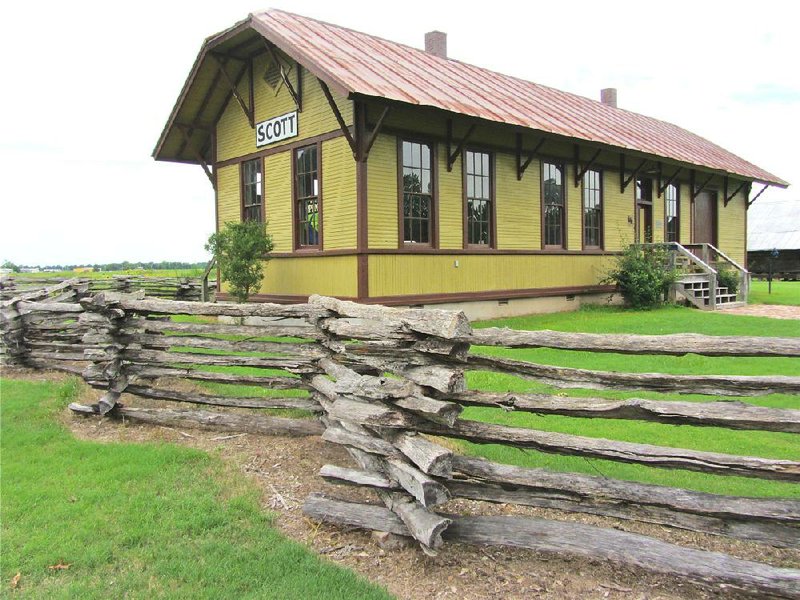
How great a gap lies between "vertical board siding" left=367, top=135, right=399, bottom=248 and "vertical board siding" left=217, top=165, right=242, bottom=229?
5510 millimetres

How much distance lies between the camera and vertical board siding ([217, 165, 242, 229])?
17000 millimetres

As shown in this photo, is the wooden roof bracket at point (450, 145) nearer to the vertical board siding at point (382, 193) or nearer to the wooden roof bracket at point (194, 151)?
the vertical board siding at point (382, 193)

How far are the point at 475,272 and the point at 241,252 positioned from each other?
5.56 m

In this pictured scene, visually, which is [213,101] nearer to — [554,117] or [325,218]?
[325,218]

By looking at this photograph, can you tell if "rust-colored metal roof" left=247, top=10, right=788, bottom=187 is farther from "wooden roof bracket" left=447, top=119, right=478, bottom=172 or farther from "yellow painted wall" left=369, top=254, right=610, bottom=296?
"yellow painted wall" left=369, top=254, right=610, bottom=296

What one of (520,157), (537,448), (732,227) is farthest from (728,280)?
(537,448)

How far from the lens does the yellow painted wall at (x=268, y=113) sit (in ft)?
44.6

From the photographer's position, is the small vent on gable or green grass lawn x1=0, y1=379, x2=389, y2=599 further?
the small vent on gable

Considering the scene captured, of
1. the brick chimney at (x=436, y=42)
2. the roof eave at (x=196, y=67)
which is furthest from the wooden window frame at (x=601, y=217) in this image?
the roof eave at (x=196, y=67)

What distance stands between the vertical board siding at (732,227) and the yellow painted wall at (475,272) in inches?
330

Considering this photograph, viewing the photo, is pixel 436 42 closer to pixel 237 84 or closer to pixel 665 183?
pixel 237 84

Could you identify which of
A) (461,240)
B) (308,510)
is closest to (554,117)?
(461,240)

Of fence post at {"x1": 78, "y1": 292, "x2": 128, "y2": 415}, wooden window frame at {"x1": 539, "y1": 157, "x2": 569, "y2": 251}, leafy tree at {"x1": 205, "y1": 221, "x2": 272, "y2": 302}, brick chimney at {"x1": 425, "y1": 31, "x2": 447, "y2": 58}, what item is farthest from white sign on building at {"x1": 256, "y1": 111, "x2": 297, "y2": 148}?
fence post at {"x1": 78, "y1": 292, "x2": 128, "y2": 415}

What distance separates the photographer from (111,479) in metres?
5.31
